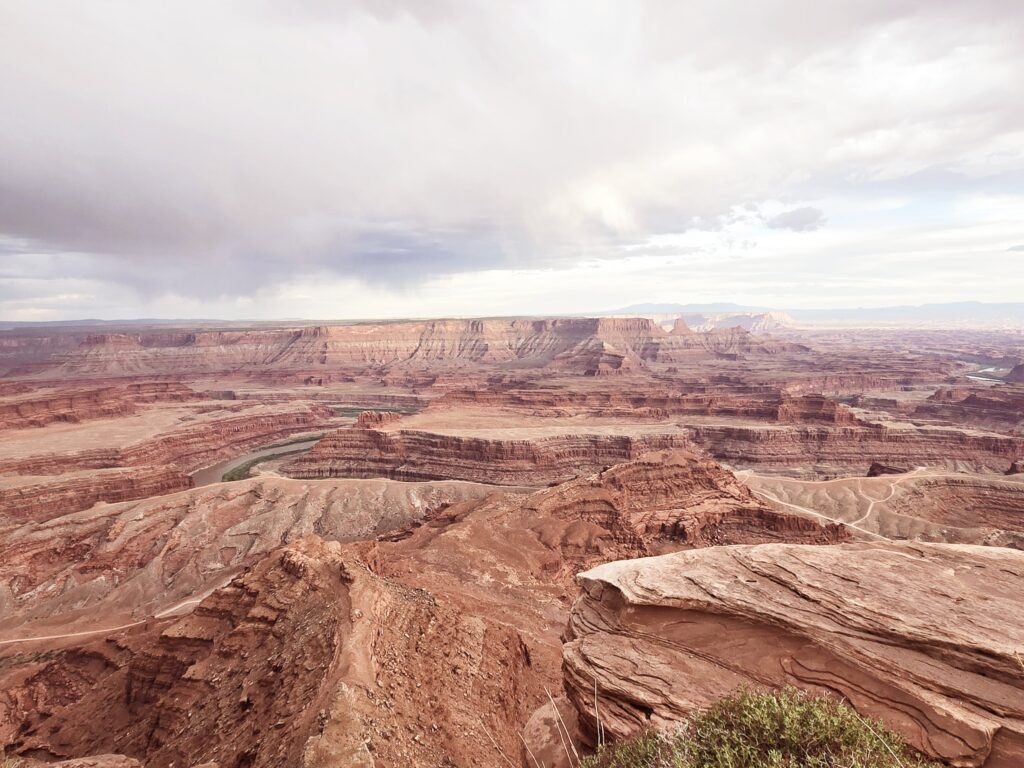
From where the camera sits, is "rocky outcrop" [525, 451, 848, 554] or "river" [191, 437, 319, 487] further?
"river" [191, 437, 319, 487]

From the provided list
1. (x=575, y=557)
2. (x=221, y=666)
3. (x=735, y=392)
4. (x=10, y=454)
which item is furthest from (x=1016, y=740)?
(x=735, y=392)

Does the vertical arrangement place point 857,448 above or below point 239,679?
below

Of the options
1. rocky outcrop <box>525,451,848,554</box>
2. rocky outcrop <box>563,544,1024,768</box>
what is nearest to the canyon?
rocky outcrop <box>563,544,1024,768</box>

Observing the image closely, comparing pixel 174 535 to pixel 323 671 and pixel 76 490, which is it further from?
pixel 323 671

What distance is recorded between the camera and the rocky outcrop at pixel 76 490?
202 ft

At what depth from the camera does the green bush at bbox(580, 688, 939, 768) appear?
806 centimetres

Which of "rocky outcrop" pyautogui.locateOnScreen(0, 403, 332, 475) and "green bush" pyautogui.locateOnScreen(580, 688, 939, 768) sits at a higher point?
"green bush" pyautogui.locateOnScreen(580, 688, 939, 768)

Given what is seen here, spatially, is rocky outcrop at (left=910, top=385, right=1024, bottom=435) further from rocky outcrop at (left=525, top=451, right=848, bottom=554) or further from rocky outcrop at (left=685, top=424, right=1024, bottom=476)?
rocky outcrop at (left=525, top=451, right=848, bottom=554)

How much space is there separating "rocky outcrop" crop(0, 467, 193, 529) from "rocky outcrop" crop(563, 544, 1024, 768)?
78004 mm

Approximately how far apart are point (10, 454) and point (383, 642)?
318 feet

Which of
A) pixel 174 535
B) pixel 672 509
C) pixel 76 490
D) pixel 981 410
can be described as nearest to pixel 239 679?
pixel 672 509

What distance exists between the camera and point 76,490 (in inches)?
2606

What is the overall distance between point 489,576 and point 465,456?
161ft

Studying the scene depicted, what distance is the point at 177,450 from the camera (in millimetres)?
94625
